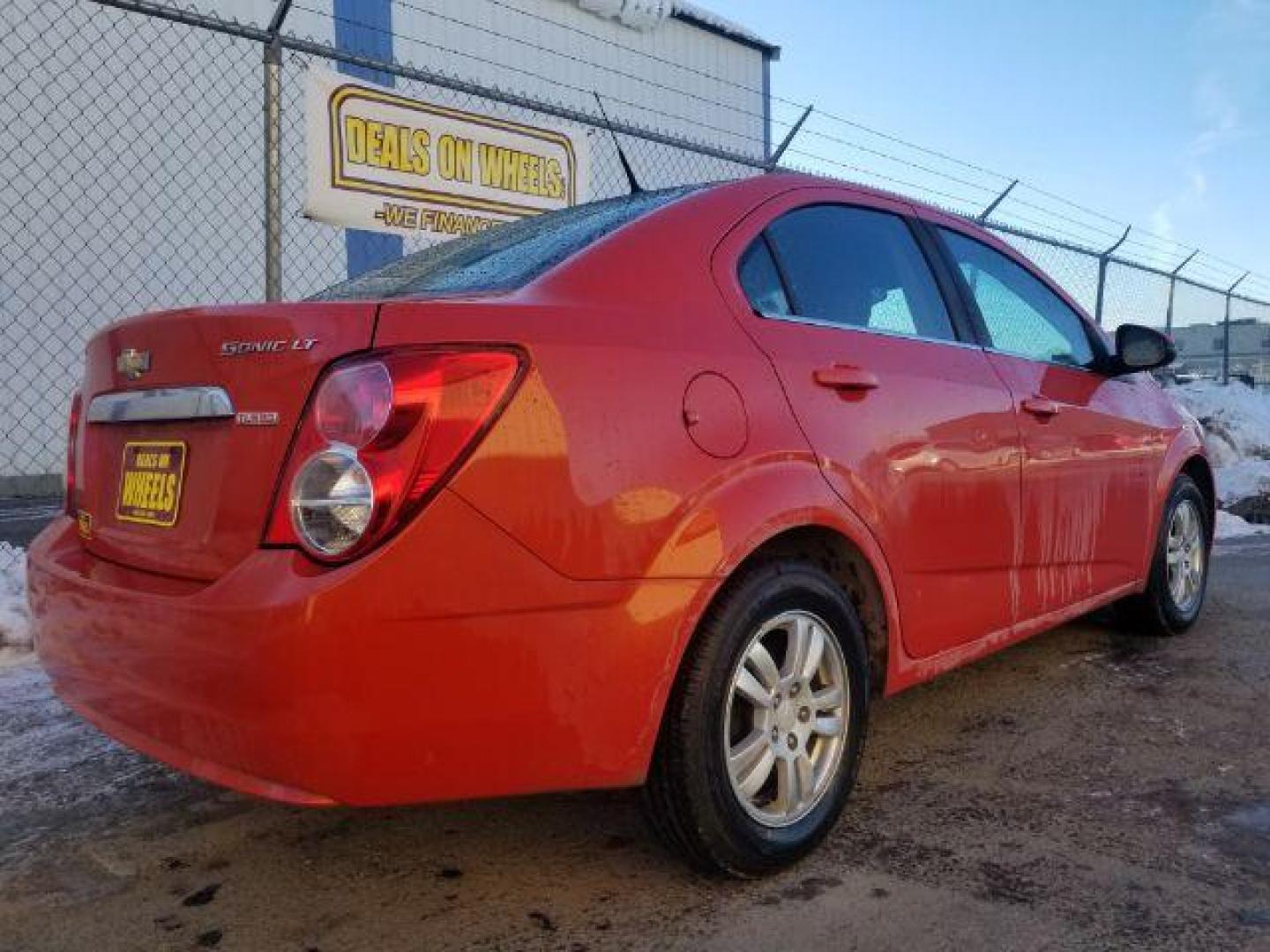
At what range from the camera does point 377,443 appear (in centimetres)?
189

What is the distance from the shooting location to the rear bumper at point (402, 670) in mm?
1821

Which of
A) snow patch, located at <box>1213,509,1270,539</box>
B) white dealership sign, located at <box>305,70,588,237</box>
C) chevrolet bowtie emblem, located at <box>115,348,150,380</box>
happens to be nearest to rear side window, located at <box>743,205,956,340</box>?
chevrolet bowtie emblem, located at <box>115,348,150,380</box>

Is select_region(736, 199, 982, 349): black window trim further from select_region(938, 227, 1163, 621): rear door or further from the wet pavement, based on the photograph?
the wet pavement

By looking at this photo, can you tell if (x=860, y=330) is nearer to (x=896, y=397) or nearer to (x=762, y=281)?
(x=896, y=397)

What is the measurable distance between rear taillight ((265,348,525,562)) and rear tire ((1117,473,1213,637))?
3331 millimetres

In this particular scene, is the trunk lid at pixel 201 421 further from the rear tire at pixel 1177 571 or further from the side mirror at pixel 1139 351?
the rear tire at pixel 1177 571

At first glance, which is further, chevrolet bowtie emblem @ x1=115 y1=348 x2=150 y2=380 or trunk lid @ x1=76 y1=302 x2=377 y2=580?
chevrolet bowtie emblem @ x1=115 y1=348 x2=150 y2=380

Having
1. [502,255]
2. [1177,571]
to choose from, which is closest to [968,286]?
[502,255]

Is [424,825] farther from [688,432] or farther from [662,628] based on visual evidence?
[688,432]

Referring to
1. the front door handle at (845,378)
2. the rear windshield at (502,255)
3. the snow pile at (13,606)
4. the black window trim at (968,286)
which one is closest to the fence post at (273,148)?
the snow pile at (13,606)

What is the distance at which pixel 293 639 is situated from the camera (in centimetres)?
180

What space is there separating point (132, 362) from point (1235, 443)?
41.9 ft

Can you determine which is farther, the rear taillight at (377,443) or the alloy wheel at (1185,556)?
the alloy wheel at (1185,556)

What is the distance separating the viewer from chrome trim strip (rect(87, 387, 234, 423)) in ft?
6.83
